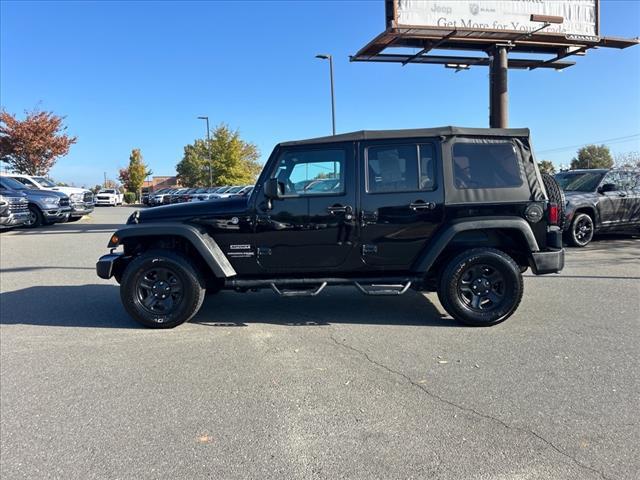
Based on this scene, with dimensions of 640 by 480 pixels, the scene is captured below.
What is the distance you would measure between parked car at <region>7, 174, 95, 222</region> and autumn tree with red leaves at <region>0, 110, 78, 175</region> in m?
14.5

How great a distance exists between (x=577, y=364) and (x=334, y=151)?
3073mm

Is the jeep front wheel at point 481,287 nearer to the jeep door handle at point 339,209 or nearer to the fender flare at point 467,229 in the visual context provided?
the fender flare at point 467,229

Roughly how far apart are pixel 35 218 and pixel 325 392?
1758cm

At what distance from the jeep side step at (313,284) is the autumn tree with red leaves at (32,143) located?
3396cm

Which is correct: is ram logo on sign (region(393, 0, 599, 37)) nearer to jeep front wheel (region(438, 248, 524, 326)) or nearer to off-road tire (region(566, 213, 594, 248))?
off-road tire (region(566, 213, 594, 248))

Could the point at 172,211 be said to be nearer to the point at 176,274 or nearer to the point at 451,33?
the point at 176,274

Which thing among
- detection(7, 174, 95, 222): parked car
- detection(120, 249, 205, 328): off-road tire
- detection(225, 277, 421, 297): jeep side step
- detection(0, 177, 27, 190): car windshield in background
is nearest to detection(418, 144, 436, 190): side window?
detection(225, 277, 421, 297): jeep side step

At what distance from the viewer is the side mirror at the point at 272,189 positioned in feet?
16.4

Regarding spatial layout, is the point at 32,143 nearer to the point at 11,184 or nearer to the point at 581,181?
the point at 11,184

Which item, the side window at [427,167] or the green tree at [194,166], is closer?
the side window at [427,167]

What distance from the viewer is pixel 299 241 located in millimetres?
5184

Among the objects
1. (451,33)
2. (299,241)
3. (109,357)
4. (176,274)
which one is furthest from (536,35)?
(109,357)

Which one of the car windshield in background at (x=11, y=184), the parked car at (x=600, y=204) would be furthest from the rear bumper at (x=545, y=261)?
the car windshield in background at (x=11, y=184)

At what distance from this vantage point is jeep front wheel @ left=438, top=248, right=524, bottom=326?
199 inches
